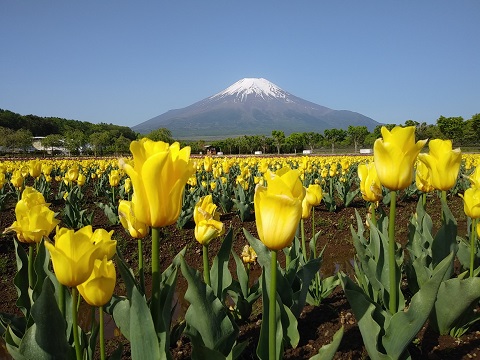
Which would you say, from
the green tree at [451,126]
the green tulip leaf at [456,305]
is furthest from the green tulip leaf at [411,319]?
the green tree at [451,126]

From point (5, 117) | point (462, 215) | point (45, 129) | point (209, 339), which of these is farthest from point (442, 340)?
point (45, 129)

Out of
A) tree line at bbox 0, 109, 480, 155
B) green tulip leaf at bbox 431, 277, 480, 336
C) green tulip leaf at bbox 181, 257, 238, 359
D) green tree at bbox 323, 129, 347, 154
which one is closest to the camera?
green tulip leaf at bbox 181, 257, 238, 359

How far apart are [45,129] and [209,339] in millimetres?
109860

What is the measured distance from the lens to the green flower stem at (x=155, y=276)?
1.58 m

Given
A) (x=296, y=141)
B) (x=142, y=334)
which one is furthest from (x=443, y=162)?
(x=296, y=141)

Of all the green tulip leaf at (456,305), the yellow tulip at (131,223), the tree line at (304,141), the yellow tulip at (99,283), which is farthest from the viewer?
the tree line at (304,141)

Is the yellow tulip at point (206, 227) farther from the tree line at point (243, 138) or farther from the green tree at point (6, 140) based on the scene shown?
the green tree at point (6, 140)

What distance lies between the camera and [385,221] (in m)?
3.64

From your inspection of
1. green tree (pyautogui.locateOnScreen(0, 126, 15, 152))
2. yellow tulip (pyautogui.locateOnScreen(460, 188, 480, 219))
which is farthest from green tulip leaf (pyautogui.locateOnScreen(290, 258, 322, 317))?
green tree (pyautogui.locateOnScreen(0, 126, 15, 152))

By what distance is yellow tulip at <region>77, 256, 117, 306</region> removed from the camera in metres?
1.77

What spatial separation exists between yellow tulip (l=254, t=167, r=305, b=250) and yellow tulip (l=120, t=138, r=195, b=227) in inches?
13.4

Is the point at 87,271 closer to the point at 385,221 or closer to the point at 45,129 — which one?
the point at 385,221

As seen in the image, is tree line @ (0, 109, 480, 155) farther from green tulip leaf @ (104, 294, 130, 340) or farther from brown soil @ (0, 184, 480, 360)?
green tulip leaf @ (104, 294, 130, 340)

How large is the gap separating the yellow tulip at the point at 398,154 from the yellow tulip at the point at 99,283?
1486mm
